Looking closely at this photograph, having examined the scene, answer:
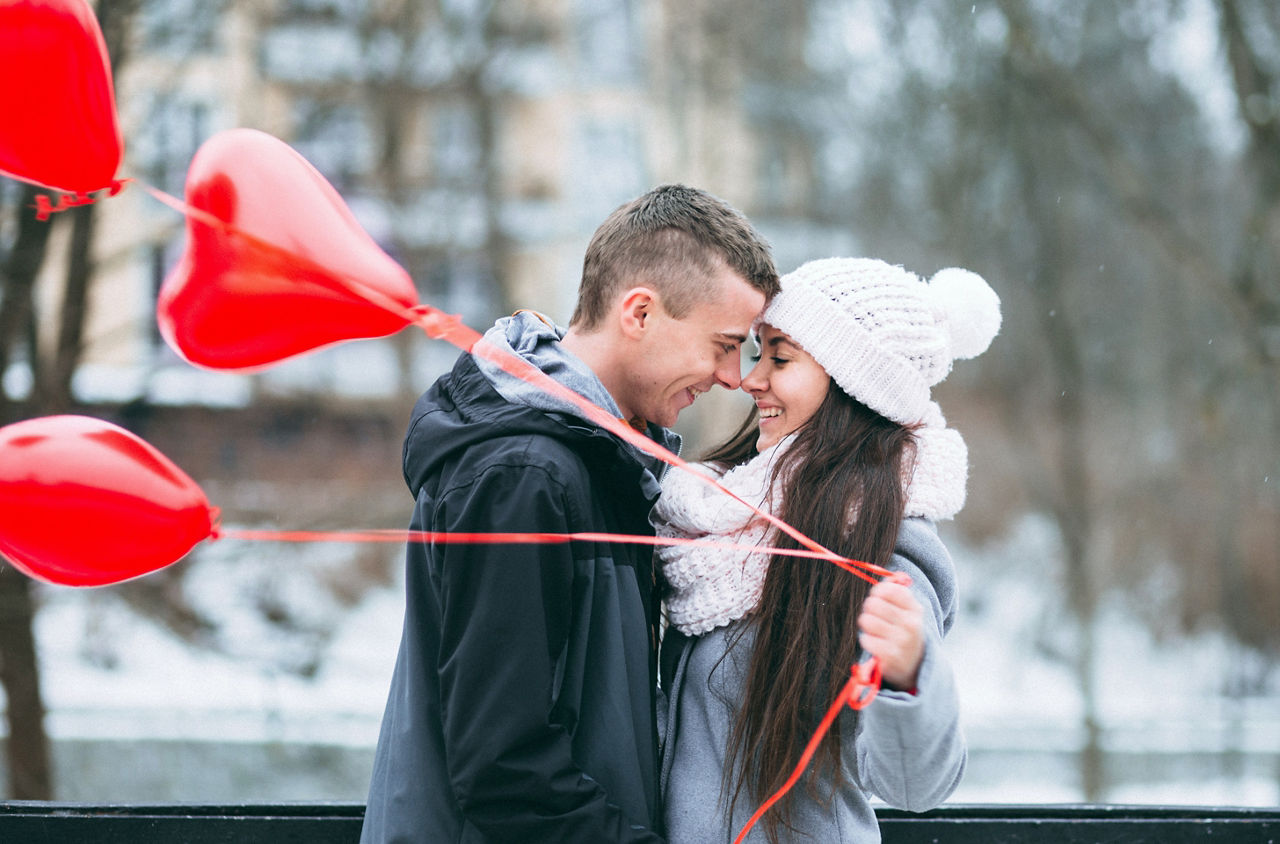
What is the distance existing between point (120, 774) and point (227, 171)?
20.5ft

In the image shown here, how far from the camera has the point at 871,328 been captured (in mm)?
1786

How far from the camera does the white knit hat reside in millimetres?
1783

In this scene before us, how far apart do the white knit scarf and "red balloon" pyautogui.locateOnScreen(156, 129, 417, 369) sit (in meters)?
0.60

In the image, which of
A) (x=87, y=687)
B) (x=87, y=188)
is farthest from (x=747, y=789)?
(x=87, y=687)

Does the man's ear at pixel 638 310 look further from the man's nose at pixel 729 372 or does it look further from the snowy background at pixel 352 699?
the snowy background at pixel 352 699

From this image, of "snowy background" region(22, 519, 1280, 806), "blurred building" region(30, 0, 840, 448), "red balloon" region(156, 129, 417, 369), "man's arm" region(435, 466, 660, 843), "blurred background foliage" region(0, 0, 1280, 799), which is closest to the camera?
"man's arm" region(435, 466, 660, 843)

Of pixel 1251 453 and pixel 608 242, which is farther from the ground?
pixel 1251 453

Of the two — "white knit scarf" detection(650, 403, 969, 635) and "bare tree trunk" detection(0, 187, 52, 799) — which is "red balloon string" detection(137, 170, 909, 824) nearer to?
"white knit scarf" detection(650, 403, 969, 635)

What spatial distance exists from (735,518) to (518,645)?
0.49m

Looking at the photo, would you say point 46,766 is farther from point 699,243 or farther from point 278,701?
point 699,243

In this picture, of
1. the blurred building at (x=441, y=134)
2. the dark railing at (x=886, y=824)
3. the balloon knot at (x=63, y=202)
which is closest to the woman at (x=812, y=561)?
the dark railing at (x=886, y=824)

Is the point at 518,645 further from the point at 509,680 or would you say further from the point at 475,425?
the point at 475,425

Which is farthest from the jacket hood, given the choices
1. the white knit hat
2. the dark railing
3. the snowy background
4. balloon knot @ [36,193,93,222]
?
the snowy background

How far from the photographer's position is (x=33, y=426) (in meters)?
1.54
